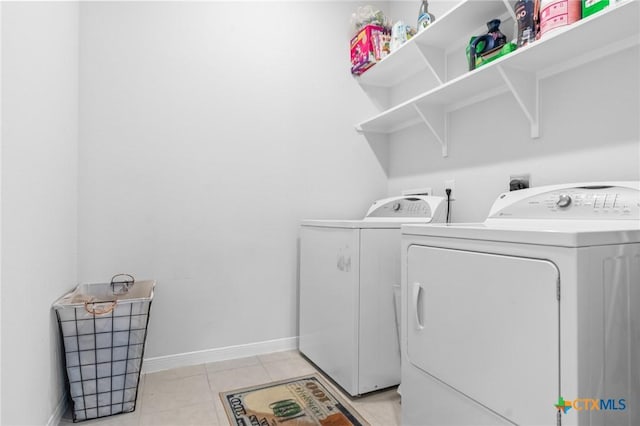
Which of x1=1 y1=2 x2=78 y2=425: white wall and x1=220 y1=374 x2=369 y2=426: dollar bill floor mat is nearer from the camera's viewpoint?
x1=1 y1=2 x2=78 y2=425: white wall

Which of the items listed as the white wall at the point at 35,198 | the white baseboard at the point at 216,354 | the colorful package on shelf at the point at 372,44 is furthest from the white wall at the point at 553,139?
the white wall at the point at 35,198

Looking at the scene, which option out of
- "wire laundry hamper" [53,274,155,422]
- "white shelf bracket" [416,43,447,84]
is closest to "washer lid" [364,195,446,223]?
"white shelf bracket" [416,43,447,84]

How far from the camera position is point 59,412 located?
1623mm

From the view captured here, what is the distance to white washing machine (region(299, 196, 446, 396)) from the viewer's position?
1.78 metres

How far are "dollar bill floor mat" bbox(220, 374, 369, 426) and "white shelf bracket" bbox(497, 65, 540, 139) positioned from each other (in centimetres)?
156

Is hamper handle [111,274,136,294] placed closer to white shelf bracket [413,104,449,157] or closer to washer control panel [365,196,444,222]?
washer control panel [365,196,444,222]

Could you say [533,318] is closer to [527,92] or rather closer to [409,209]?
[527,92]

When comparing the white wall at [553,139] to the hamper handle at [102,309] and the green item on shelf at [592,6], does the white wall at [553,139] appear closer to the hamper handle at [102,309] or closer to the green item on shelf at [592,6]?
the green item on shelf at [592,6]

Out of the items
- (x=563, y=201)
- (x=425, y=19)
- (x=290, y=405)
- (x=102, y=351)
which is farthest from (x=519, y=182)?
(x=102, y=351)

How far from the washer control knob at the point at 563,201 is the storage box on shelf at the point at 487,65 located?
1.34ft

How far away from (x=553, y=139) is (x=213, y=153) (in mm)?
1817

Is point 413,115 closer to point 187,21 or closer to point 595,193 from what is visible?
point 595,193

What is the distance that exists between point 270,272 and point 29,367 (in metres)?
1.33

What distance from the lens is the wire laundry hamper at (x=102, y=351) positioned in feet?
5.30
